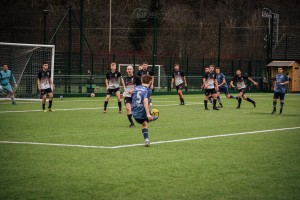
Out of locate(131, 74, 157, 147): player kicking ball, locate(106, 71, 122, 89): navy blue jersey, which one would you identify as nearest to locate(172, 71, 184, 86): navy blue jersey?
locate(106, 71, 122, 89): navy blue jersey

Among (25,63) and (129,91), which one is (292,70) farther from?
(129,91)

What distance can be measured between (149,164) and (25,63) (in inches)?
903

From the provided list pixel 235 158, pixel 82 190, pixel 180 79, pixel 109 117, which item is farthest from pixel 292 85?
pixel 82 190

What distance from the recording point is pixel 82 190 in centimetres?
790

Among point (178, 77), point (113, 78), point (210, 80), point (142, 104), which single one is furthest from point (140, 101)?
point (178, 77)

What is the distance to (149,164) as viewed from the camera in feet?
33.2

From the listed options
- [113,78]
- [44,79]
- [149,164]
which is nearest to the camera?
[149,164]

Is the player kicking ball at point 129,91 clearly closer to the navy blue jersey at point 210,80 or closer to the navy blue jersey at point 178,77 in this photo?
the navy blue jersey at point 210,80

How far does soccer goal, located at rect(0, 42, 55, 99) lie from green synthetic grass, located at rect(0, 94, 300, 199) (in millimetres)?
13961

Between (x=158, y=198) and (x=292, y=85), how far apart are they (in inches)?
1728

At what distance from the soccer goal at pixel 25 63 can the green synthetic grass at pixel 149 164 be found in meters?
14.0

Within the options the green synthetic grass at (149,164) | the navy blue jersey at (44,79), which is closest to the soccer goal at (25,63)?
the navy blue jersey at (44,79)

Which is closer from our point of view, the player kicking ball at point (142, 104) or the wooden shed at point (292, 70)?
the player kicking ball at point (142, 104)

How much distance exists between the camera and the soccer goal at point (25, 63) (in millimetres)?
31172
